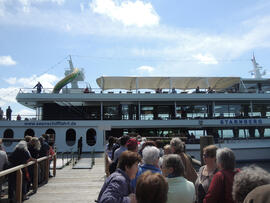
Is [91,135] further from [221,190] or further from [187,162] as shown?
[221,190]

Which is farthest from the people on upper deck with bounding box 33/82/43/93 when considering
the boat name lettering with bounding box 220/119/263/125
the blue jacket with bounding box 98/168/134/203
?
the blue jacket with bounding box 98/168/134/203

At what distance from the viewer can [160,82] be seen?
24.9 m

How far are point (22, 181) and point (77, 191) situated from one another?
5.50ft

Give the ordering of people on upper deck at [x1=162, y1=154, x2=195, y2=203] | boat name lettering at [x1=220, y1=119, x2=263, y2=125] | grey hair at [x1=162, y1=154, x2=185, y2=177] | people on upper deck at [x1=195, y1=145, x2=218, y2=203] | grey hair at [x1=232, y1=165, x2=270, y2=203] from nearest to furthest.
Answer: grey hair at [x1=232, y1=165, x2=270, y2=203] < people on upper deck at [x1=162, y1=154, x2=195, y2=203] < grey hair at [x1=162, y1=154, x2=185, y2=177] < people on upper deck at [x1=195, y1=145, x2=218, y2=203] < boat name lettering at [x1=220, y1=119, x2=263, y2=125]

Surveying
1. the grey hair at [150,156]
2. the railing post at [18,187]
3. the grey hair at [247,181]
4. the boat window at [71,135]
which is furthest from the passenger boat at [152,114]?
the grey hair at [247,181]

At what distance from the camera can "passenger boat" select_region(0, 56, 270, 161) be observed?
19.3 metres

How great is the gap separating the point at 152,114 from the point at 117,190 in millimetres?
21695

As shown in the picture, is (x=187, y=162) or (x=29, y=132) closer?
(x=187, y=162)

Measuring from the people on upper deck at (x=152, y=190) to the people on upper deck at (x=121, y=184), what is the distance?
1.34 ft

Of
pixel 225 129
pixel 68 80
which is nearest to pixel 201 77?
pixel 225 129

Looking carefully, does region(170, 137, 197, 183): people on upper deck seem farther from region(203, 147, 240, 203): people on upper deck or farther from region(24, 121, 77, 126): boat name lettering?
region(24, 121, 77, 126): boat name lettering

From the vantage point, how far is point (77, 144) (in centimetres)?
1909

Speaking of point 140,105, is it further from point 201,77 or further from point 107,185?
point 107,185

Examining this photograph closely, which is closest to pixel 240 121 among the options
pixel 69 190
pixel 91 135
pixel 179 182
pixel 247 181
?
pixel 91 135
